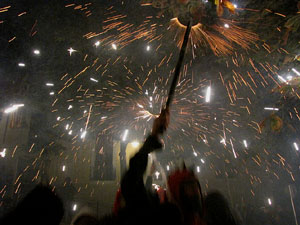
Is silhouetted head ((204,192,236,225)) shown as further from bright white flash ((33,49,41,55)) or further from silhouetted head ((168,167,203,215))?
bright white flash ((33,49,41,55))

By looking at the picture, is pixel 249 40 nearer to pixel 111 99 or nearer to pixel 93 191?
pixel 111 99

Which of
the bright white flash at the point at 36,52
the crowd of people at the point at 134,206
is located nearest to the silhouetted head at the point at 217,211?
the crowd of people at the point at 134,206

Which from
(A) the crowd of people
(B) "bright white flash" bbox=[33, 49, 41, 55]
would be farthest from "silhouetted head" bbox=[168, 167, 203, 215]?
(B) "bright white flash" bbox=[33, 49, 41, 55]

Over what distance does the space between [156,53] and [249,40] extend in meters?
4.22

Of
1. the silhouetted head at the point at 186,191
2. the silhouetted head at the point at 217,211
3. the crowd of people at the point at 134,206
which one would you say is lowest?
the silhouetted head at the point at 217,211

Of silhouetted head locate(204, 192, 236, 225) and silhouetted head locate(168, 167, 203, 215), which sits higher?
silhouetted head locate(168, 167, 203, 215)

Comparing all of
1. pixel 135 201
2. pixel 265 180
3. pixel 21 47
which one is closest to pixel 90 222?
pixel 135 201

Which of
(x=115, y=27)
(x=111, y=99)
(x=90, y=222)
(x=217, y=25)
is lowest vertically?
(x=111, y=99)

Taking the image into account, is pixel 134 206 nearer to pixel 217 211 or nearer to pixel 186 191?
pixel 186 191

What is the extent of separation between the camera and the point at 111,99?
1034 centimetres

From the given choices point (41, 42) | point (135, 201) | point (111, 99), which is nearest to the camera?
point (135, 201)

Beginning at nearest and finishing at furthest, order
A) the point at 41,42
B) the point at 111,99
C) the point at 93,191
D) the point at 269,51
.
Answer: the point at 269,51 < the point at 41,42 < the point at 111,99 < the point at 93,191

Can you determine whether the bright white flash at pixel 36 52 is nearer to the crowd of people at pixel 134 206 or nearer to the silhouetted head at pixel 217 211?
the crowd of people at pixel 134 206

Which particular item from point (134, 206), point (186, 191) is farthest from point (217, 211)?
point (134, 206)
